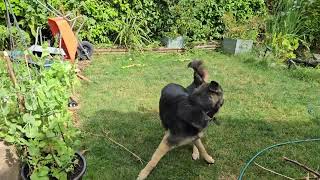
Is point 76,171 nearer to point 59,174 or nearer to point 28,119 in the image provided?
point 59,174

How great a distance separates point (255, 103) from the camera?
5.78 metres

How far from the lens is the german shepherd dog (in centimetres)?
325

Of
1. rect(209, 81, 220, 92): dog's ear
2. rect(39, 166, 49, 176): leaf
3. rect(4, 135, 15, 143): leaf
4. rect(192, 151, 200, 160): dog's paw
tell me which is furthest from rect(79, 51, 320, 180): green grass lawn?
rect(4, 135, 15, 143): leaf

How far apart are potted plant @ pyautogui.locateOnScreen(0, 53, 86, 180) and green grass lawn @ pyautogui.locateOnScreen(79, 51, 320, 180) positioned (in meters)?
0.85

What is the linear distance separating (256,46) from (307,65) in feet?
4.66

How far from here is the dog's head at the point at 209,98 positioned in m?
3.21

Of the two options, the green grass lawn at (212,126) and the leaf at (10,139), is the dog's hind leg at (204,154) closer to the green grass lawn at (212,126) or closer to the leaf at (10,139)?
the green grass lawn at (212,126)

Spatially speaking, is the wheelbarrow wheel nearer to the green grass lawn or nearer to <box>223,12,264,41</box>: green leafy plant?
the green grass lawn

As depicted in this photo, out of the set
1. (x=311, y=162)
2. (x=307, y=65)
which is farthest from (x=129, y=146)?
(x=307, y=65)

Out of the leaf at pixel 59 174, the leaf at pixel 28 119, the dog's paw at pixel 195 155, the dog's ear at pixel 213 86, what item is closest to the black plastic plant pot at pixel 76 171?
the leaf at pixel 59 174

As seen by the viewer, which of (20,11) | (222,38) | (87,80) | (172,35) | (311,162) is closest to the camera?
(311,162)

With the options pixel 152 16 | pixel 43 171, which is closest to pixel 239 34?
pixel 152 16

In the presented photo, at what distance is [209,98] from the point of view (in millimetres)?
3227

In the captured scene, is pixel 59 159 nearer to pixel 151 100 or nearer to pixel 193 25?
pixel 151 100
